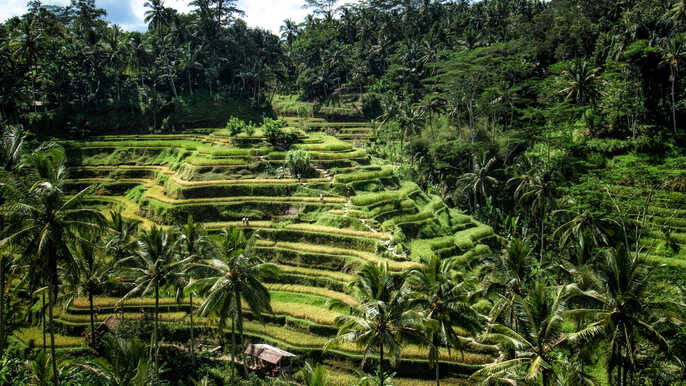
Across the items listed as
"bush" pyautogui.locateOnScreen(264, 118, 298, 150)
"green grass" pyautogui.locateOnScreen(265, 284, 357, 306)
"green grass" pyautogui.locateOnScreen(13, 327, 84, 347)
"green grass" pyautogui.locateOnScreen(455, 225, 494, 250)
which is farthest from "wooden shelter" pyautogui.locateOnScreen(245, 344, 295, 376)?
"bush" pyautogui.locateOnScreen(264, 118, 298, 150)

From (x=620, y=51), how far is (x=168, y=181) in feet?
202

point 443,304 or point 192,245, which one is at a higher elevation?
point 192,245

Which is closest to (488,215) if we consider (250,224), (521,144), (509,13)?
(521,144)

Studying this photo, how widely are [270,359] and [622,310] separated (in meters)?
22.5

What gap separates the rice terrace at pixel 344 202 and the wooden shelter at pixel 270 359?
208mm

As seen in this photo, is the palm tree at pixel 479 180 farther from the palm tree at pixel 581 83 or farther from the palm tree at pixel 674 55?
the palm tree at pixel 674 55

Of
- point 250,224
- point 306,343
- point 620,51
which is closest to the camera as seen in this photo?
point 306,343

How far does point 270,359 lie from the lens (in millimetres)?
29875

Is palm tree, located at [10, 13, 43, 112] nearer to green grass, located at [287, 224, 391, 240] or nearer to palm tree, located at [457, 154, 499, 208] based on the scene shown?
green grass, located at [287, 224, 391, 240]

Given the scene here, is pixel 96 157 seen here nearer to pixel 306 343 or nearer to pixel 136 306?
pixel 136 306

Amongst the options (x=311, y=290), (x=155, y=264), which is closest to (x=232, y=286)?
(x=155, y=264)

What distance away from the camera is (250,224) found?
4366cm

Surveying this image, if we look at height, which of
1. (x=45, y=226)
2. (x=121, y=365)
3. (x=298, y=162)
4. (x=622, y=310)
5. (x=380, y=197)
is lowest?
(x=121, y=365)

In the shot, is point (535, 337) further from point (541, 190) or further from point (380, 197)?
point (380, 197)
